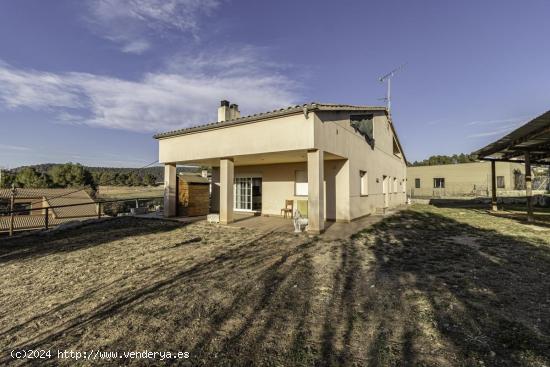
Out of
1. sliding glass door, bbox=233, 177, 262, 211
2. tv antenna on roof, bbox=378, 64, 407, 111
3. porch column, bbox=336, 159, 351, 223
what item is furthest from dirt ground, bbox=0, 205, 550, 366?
tv antenna on roof, bbox=378, 64, 407, 111

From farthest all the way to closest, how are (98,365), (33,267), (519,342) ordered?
(33,267)
(519,342)
(98,365)

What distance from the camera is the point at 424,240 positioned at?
8055 mm

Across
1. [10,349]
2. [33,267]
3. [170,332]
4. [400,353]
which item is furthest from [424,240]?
[33,267]

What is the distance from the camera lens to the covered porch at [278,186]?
8805 millimetres

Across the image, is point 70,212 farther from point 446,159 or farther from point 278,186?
point 446,159

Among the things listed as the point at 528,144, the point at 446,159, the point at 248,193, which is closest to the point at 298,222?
the point at 248,193

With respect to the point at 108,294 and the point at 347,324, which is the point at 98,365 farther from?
the point at 347,324

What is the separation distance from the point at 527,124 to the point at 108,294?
45.0 feet

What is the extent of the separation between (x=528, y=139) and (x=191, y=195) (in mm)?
14850

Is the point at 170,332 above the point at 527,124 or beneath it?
beneath

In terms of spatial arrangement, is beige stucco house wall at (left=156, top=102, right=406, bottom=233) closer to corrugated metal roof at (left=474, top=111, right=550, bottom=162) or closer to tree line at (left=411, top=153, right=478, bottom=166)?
corrugated metal roof at (left=474, top=111, right=550, bottom=162)

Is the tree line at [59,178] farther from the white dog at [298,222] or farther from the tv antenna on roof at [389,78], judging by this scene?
the white dog at [298,222]

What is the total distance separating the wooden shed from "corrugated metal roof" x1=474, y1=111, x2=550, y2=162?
13803 millimetres

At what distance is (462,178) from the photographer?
3819 centimetres
